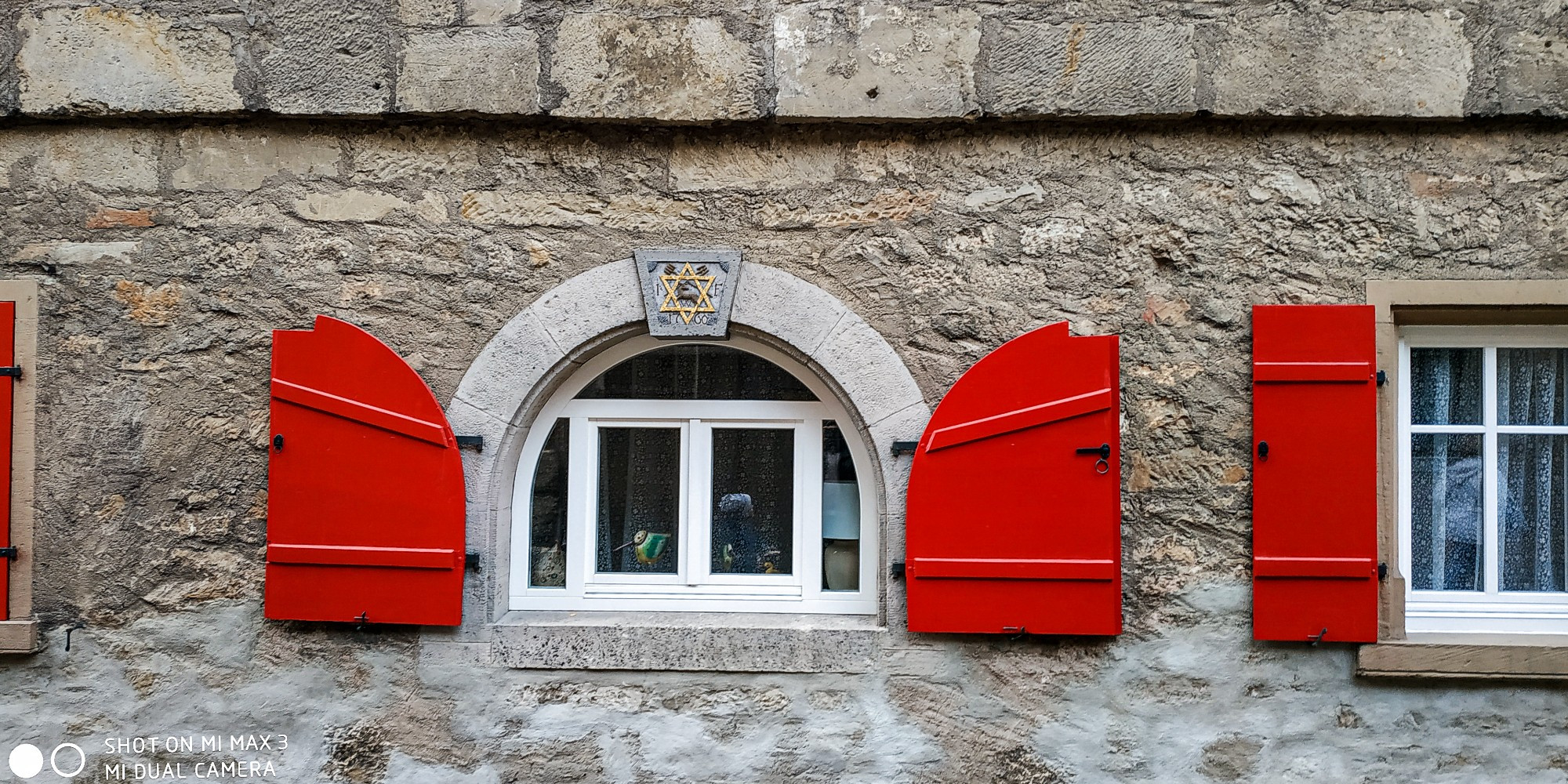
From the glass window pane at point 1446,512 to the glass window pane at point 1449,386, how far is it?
71 millimetres

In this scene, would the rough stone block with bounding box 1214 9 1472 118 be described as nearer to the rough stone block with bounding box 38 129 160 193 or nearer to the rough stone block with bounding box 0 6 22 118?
the rough stone block with bounding box 38 129 160 193

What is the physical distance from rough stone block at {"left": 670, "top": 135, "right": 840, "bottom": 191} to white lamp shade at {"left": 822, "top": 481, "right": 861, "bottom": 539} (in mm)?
933

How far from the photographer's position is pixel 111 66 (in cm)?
257

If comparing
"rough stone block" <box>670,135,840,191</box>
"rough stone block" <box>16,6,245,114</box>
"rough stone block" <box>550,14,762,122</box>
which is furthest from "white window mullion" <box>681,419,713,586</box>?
"rough stone block" <box>16,6,245,114</box>

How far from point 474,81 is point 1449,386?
9.87 ft

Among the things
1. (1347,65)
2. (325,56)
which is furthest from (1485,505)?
(325,56)

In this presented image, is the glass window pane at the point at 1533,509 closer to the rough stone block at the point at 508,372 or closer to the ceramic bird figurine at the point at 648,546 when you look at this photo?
the ceramic bird figurine at the point at 648,546

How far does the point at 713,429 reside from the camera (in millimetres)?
2781

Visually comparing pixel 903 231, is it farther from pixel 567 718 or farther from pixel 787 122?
pixel 567 718

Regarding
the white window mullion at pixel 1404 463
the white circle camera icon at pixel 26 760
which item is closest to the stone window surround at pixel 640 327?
the white circle camera icon at pixel 26 760

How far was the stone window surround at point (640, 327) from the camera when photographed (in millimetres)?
2529

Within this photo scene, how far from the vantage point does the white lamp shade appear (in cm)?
276

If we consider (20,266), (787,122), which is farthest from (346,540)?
(787,122)

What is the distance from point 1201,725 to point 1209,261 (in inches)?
51.8
